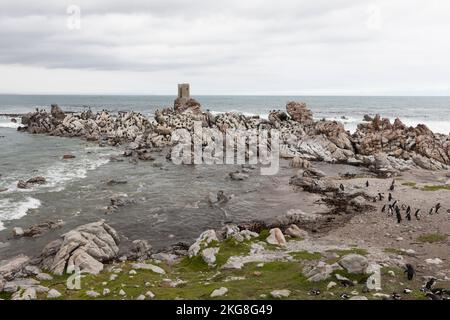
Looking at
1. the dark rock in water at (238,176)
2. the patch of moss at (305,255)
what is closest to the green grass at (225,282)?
the patch of moss at (305,255)

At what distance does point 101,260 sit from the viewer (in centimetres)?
3102

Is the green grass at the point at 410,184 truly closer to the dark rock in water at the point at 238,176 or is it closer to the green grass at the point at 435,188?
the green grass at the point at 435,188

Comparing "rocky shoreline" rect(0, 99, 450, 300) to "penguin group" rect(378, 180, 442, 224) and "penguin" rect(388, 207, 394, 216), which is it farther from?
"penguin" rect(388, 207, 394, 216)

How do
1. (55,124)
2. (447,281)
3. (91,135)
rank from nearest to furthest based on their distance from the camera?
(447,281) < (91,135) < (55,124)

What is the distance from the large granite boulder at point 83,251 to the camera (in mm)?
28395

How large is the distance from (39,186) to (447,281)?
48.0 m

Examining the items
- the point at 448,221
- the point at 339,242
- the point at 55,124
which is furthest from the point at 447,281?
the point at 55,124

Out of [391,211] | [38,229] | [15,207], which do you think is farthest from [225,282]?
[15,207]

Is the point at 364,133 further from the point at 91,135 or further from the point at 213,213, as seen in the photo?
the point at 91,135

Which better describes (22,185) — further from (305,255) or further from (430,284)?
(430,284)

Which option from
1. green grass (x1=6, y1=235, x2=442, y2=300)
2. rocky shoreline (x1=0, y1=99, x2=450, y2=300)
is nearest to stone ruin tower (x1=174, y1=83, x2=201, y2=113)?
rocky shoreline (x1=0, y1=99, x2=450, y2=300)

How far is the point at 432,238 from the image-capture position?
33.7 metres

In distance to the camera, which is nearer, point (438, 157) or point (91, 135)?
point (438, 157)

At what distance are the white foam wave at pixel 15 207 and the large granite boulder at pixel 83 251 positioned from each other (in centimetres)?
1184
